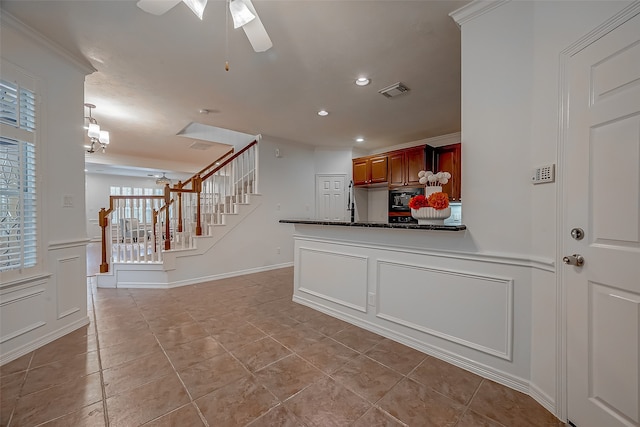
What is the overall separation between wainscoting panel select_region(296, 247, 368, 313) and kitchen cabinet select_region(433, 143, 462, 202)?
103 inches

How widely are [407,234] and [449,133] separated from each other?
3579 millimetres

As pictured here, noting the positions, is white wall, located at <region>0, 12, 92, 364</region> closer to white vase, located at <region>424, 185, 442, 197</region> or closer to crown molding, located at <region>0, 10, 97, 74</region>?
crown molding, located at <region>0, 10, 97, 74</region>

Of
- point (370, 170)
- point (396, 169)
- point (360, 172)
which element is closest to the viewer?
point (396, 169)

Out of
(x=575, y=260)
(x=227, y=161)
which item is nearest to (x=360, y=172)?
(x=227, y=161)

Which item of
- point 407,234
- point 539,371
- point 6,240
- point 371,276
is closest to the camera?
point 539,371

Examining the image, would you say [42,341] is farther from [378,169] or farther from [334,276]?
[378,169]

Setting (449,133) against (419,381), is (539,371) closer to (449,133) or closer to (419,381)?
(419,381)

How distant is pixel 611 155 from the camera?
1.21 meters

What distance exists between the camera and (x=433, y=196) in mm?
2045

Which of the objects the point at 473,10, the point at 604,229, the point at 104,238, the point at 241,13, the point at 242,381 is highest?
the point at 473,10

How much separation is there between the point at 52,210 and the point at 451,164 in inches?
209

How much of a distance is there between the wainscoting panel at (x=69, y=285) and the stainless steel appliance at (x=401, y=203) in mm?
4767

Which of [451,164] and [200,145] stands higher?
[200,145]

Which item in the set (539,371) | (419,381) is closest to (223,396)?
(419,381)
